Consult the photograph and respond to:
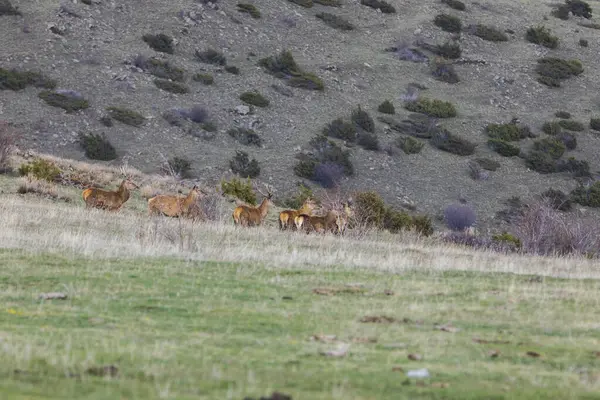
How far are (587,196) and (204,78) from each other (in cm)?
2105

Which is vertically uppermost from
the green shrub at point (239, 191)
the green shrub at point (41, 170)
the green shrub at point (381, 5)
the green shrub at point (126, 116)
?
the green shrub at point (41, 170)

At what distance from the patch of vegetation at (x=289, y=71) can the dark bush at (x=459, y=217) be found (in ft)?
49.2

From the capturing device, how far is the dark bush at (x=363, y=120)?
52.8 meters

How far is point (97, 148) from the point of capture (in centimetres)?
4528

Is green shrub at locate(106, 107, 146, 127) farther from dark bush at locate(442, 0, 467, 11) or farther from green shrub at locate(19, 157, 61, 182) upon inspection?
dark bush at locate(442, 0, 467, 11)

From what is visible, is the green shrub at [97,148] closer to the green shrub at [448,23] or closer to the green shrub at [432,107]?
the green shrub at [432,107]

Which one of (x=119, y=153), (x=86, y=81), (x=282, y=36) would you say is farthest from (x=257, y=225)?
(x=282, y=36)

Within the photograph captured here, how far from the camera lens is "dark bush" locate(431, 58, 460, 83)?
201 ft

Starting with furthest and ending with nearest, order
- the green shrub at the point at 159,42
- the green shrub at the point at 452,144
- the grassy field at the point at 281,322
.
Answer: the green shrub at the point at 159,42 < the green shrub at the point at 452,144 < the grassy field at the point at 281,322

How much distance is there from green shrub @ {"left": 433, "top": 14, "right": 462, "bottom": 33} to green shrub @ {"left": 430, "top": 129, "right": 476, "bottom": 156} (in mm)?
16081

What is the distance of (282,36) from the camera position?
202 feet

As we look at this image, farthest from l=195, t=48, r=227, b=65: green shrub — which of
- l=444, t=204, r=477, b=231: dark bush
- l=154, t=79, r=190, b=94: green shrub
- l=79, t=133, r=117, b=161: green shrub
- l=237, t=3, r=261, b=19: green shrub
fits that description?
l=444, t=204, r=477, b=231: dark bush

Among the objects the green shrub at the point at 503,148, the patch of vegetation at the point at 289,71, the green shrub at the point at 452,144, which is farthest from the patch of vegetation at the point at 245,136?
the green shrub at the point at 503,148

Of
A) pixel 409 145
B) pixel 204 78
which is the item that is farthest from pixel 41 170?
pixel 409 145
